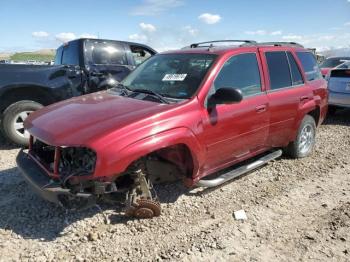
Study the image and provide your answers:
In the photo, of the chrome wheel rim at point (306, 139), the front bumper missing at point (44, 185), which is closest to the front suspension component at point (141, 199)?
the front bumper missing at point (44, 185)

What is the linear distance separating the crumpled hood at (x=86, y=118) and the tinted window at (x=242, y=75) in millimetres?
933

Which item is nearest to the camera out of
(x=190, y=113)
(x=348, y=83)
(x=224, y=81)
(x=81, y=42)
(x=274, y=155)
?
(x=190, y=113)

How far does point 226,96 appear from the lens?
4.07 m

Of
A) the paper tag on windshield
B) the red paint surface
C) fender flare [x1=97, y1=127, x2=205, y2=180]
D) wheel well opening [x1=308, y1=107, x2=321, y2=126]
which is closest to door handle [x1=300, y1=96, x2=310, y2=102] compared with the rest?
the red paint surface

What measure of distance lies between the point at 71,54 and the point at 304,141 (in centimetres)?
479

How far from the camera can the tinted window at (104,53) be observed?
24.4 feet

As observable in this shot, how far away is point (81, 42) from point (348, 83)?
611 centimetres

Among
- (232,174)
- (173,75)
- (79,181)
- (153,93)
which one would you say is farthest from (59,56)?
(79,181)

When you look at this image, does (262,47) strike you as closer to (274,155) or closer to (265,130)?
(265,130)

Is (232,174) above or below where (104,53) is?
below

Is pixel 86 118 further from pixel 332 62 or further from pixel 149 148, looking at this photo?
pixel 332 62

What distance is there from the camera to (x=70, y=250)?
3480 mm

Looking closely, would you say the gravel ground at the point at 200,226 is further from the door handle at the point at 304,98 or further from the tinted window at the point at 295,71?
the tinted window at the point at 295,71

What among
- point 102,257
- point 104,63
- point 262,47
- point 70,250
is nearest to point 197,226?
point 102,257
